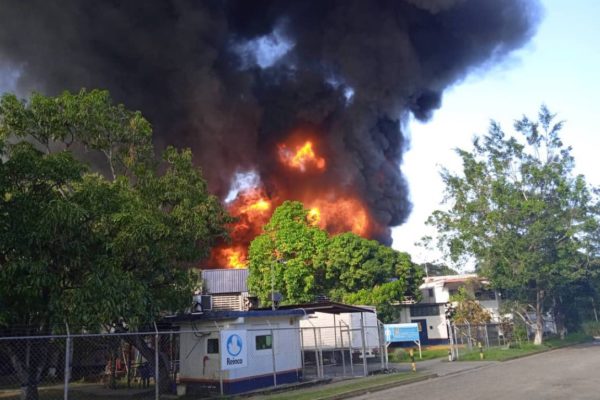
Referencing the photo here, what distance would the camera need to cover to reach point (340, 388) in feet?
61.0

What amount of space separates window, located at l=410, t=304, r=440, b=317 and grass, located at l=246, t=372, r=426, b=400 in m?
34.6

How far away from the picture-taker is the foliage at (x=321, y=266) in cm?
4350

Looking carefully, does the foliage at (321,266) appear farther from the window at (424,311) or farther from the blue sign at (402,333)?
the blue sign at (402,333)

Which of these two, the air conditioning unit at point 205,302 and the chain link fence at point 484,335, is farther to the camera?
the chain link fence at point 484,335

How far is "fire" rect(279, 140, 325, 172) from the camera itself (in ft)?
239

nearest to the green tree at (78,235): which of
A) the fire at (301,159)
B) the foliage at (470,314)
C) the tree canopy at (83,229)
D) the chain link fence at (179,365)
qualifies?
the tree canopy at (83,229)

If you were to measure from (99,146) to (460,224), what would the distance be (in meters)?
34.5

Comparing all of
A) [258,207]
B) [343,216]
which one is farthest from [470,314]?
[258,207]

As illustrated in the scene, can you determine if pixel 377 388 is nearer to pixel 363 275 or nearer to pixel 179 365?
pixel 179 365

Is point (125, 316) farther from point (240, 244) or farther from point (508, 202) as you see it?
point (240, 244)

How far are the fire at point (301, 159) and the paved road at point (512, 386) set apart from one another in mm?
52096

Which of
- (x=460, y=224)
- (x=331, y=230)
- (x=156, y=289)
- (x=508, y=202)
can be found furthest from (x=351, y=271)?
(x=156, y=289)

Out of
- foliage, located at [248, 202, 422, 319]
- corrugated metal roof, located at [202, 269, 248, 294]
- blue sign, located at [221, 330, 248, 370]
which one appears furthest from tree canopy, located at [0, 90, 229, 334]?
corrugated metal roof, located at [202, 269, 248, 294]

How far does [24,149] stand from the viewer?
16.5 m
